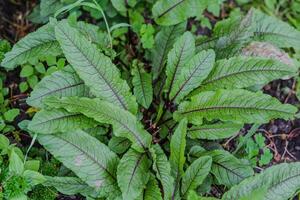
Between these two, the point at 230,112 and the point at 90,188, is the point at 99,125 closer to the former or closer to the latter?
the point at 90,188

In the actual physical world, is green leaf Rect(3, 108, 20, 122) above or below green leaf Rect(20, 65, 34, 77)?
below

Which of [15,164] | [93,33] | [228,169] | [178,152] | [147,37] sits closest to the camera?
[15,164]

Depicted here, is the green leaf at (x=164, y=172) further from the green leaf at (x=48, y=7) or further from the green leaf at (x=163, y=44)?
the green leaf at (x=48, y=7)

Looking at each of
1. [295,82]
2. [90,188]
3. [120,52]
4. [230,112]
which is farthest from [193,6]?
[90,188]

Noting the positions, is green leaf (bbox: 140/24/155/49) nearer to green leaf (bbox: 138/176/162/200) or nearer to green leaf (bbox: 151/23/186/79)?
green leaf (bbox: 151/23/186/79)

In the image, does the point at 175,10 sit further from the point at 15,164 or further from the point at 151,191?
the point at 15,164

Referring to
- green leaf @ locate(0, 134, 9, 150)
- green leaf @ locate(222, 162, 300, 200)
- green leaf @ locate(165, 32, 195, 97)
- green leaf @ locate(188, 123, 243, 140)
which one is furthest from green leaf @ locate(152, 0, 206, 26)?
green leaf @ locate(0, 134, 9, 150)

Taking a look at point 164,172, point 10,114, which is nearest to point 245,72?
point 164,172
